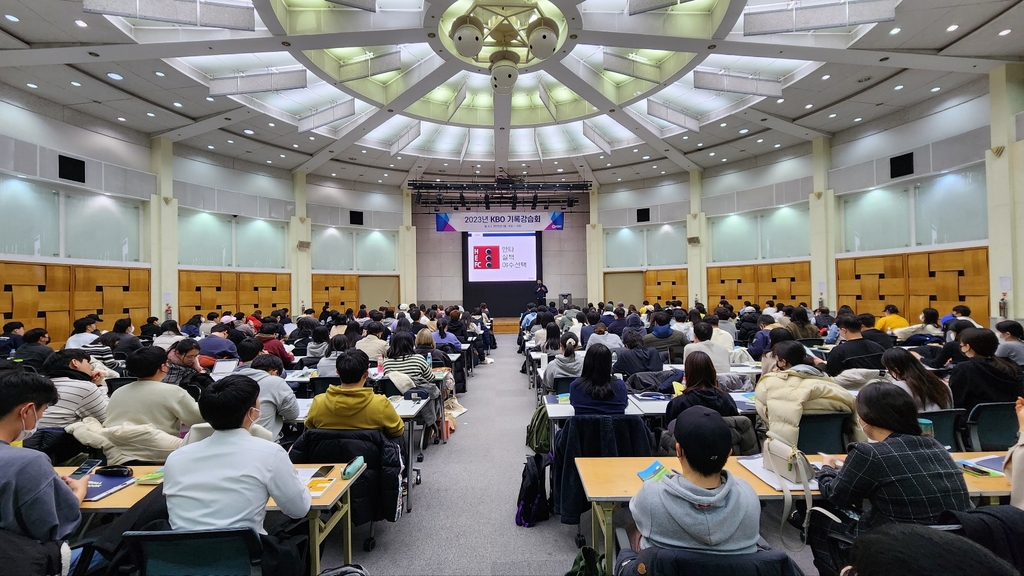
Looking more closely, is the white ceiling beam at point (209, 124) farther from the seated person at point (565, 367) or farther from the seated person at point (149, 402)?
the seated person at point (565, 367)

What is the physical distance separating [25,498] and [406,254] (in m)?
17.1

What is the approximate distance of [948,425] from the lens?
323 cm

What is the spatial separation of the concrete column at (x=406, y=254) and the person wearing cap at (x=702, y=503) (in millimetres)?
17327

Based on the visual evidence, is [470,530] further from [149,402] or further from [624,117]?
[624,117]

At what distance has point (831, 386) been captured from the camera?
305cm

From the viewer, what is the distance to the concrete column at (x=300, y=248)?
1586cm

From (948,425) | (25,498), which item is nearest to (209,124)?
(25,498)

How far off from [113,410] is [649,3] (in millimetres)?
8192

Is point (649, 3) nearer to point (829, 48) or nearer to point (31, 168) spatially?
point (829, 48)

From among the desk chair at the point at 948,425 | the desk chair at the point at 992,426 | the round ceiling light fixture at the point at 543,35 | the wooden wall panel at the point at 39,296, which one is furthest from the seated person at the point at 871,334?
the wooden wall panel at the point at 39,296

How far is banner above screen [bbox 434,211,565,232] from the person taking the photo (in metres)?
17.5

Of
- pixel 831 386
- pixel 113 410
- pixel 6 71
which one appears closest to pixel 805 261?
pixel 831 386

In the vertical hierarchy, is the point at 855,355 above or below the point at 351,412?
above

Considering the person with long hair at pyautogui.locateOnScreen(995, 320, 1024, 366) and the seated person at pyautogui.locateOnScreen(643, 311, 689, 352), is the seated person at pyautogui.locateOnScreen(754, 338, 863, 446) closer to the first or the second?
the person with long hair at pyautogui.locateOnScreen(995, 320, 1024, 366)
